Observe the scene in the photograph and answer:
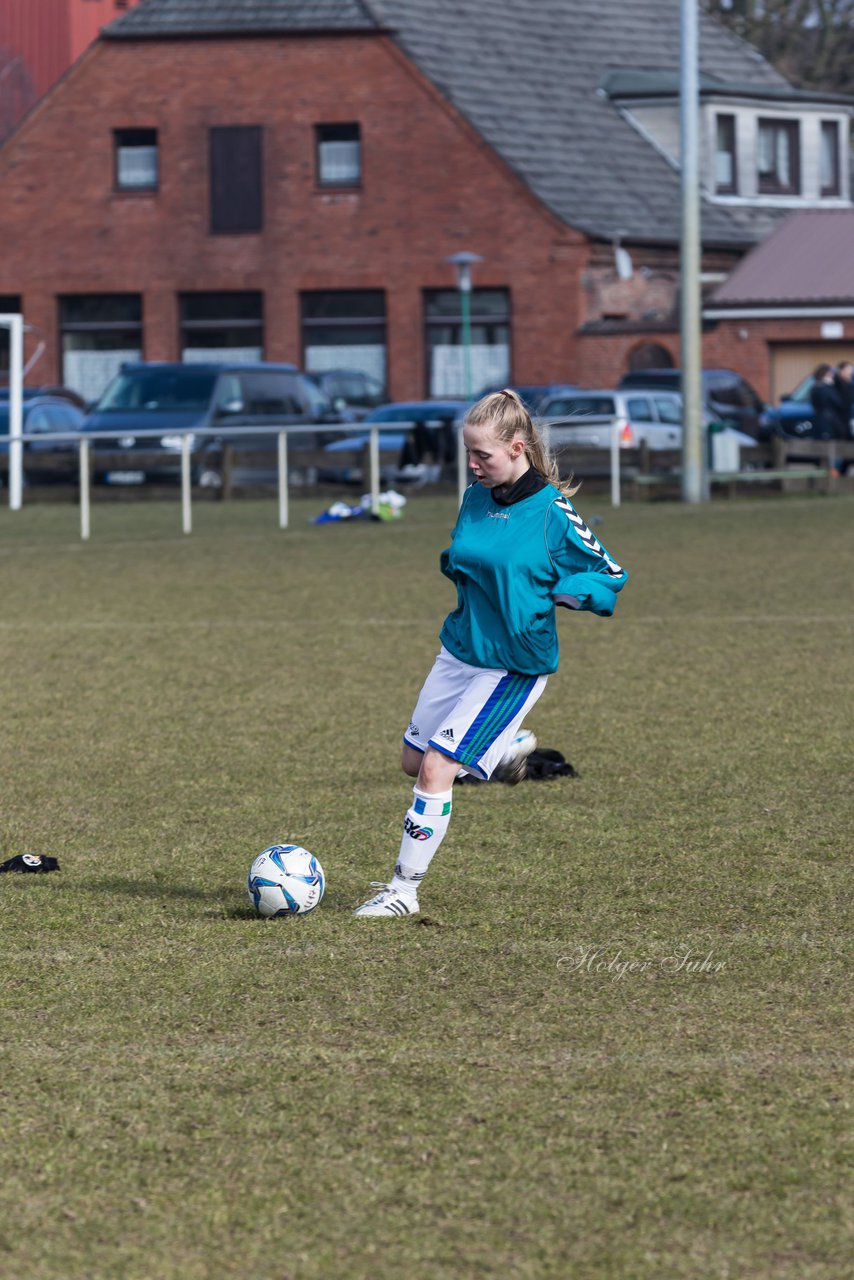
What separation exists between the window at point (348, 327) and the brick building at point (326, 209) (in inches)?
1.8

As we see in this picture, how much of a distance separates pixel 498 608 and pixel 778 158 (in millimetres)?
47300

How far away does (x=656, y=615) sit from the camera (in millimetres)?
14922

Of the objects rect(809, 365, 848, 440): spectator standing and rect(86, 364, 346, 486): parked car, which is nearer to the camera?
rect(86, 364, 346, 486): parked car

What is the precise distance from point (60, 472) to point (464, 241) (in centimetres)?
1651

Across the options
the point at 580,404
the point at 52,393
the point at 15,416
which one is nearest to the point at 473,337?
the point at 52,393

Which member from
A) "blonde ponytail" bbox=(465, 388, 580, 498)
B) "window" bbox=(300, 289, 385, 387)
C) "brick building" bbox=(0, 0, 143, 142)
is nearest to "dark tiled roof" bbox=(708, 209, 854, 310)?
"window" bbox=(300, 289, 385, 387)

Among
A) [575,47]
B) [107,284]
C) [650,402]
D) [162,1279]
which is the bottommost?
[162,1279]

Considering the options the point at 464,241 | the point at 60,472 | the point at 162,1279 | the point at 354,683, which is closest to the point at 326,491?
the point at 60,472

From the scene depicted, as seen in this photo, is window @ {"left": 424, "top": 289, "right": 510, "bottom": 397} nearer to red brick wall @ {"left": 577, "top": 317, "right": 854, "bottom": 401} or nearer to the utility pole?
red brick wall @ {"left": 577, "top": 317, "right": 854, "bottom": 401}

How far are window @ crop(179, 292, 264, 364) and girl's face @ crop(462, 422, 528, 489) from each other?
135ft

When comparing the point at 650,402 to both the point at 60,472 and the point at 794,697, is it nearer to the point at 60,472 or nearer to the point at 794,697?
the point at 60,472

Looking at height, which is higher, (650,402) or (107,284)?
(107,284)

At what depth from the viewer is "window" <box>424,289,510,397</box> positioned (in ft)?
151

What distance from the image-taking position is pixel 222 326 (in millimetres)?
47000
